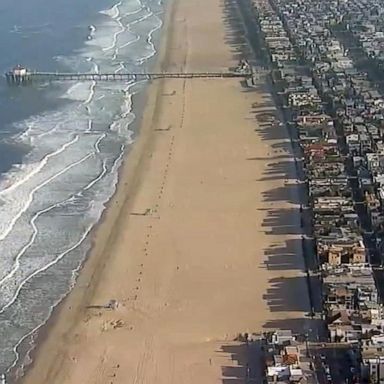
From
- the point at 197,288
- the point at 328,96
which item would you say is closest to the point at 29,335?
the point at 197,288

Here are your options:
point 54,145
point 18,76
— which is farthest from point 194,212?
point 18,76

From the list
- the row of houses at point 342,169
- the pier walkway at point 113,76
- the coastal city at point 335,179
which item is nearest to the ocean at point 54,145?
the pier walkway at point 113,76

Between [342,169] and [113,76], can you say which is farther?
[113,76]

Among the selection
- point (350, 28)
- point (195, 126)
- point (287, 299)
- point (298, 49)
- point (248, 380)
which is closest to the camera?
point (248, 380)

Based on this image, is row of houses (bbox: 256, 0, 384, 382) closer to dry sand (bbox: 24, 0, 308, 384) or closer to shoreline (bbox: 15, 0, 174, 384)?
dry sand (bbox: 24, 0, 308, 384)

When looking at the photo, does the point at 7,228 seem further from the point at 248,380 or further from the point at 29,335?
the point at 248,380

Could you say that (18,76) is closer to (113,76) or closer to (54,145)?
(113,76)

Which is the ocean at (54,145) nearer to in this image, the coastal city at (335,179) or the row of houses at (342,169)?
the coastal city at (335,179)
